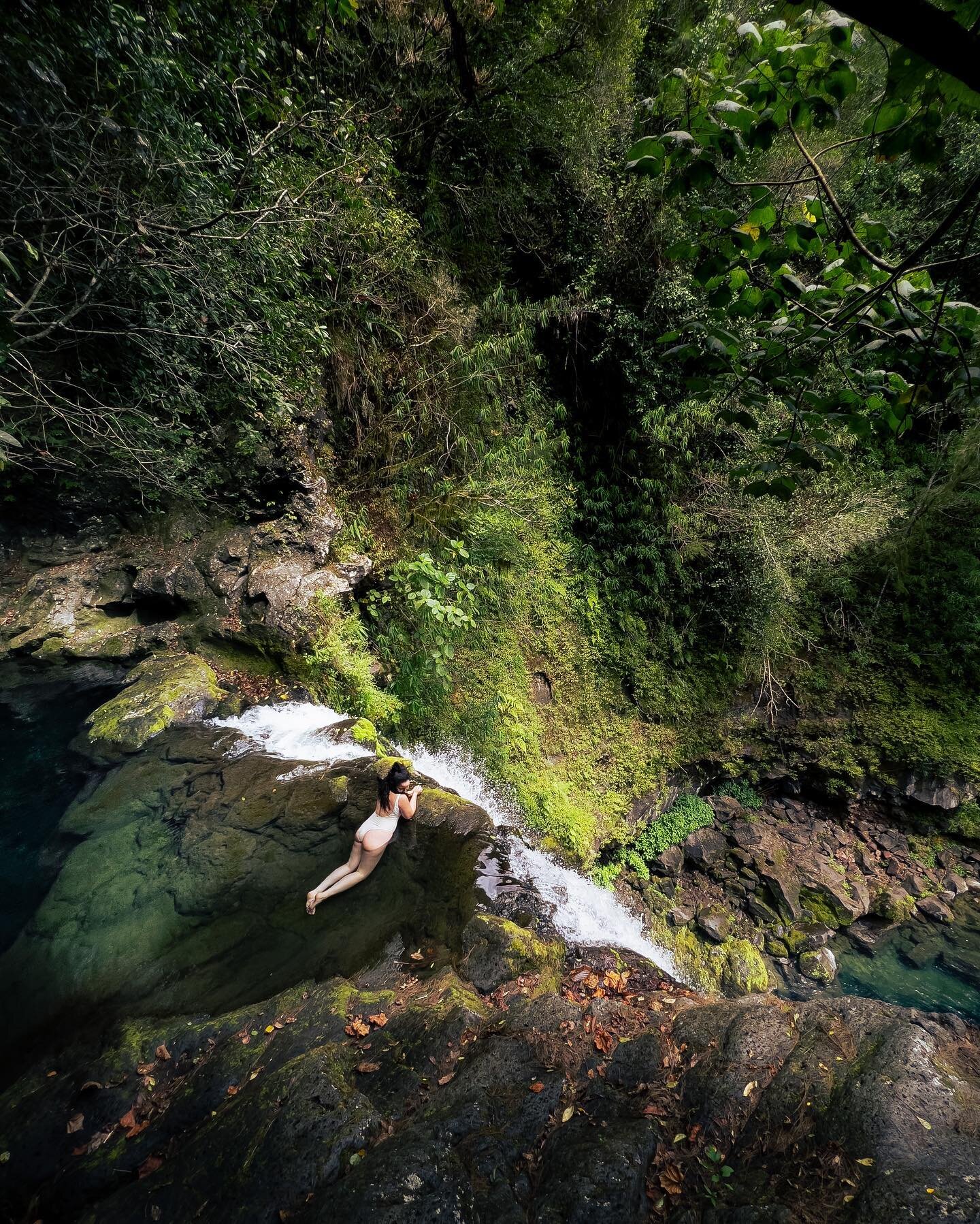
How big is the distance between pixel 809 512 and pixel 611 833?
192 inches

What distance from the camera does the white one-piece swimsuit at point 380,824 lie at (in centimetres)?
384

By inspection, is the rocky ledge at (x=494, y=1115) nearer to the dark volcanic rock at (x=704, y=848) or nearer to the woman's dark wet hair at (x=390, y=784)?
the woman's dark wet hair at (x=390, y=784)

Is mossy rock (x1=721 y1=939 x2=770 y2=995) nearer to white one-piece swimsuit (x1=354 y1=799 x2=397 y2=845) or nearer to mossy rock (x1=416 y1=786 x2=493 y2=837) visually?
mossy rock (x1=416 y1=786 x2=493 y2=837)

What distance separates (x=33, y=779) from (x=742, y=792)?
8.84 meters

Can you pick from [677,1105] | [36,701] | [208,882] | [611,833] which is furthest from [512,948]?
[36,701]

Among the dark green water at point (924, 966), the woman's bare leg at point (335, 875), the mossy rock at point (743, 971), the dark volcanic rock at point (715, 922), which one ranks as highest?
the woman's bare leg at point (335, 875)

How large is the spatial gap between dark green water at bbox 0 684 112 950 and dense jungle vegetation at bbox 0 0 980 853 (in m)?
2.42

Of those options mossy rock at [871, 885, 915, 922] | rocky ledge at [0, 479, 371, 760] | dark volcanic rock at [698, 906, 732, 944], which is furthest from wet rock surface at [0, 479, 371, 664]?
mossy rock at [871, 885, 915, 922]

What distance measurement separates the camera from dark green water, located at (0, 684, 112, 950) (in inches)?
138

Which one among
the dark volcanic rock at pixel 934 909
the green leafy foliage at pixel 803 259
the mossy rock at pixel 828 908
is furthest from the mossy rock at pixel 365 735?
the dark volcanic rock at pixel 934 909

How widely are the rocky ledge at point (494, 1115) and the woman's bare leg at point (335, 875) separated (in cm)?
55

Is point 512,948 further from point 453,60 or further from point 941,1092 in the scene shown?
point 453,60

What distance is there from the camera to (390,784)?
3.86 m

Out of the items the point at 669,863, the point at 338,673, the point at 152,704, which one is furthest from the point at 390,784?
the point at 669,863
